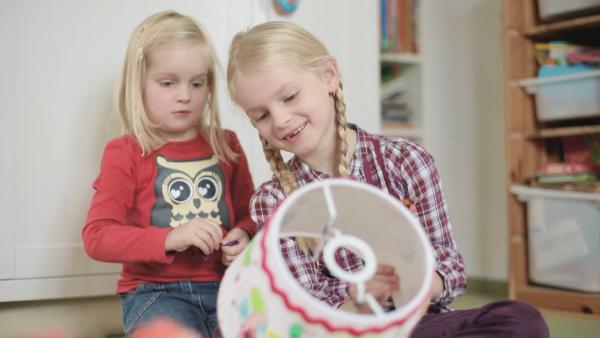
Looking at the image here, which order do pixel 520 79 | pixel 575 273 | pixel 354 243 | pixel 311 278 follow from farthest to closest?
pixel 520 79, pixel 575 273, pixel 311 278, pixel 354 243

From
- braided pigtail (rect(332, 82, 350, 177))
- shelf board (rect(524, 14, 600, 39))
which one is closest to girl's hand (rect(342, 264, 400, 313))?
braided pigtail (rect(332, 82, 350, 177))

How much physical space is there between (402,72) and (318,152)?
131 centimetres

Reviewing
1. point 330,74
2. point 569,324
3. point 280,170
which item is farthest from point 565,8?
point 280,170

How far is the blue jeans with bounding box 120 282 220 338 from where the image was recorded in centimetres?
103

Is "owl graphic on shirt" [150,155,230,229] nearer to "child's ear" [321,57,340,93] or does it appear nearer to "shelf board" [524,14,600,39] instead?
"child's ear" [321,57,340,93]

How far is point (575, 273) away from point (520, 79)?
0.57 m

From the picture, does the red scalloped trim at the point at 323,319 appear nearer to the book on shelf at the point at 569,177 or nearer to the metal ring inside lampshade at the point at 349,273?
the metal ring inside lampshade at the point at 349,273

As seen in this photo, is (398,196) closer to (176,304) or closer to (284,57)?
(284,57)

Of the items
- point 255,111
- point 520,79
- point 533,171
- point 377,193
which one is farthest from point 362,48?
point 377,193

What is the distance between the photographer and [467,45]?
2.20m

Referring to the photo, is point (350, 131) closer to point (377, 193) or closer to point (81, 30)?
point (377, 193)

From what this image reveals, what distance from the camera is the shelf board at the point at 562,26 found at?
1.63 m

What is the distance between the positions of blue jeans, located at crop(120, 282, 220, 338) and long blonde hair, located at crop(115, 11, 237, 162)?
0.25m

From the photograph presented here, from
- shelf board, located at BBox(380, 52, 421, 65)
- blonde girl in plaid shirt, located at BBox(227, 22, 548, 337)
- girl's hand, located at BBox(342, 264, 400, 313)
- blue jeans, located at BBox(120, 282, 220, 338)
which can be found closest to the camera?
girl's hand, located at BBox(342, 264, 400, 313)
